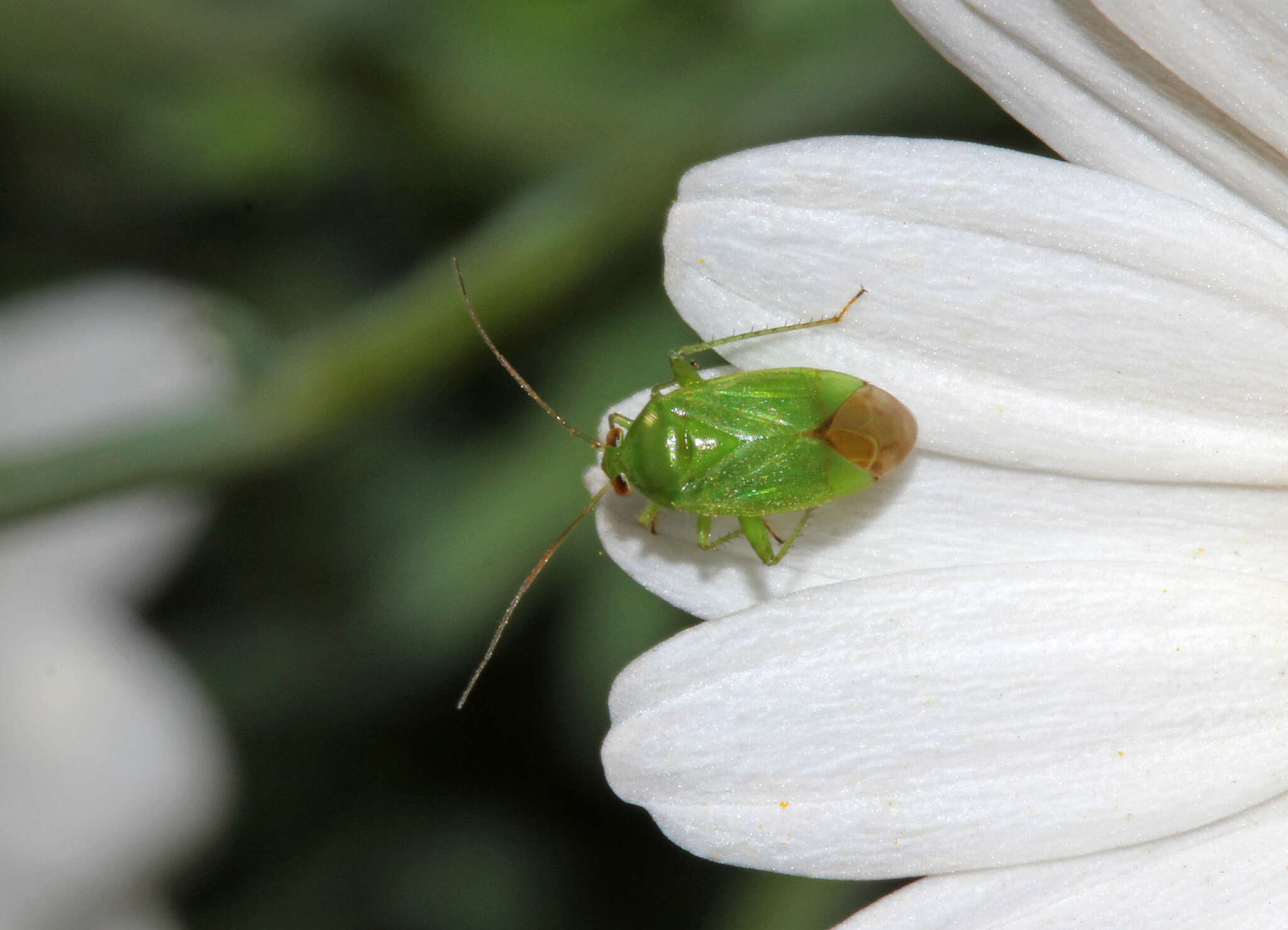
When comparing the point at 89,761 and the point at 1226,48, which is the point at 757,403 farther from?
the point at 89,761

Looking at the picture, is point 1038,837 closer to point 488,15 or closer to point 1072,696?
point 1072,696

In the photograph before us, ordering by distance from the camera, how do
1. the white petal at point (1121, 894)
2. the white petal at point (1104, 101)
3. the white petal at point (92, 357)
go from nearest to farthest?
the white petal at point (1104, 101) → the white petal at point (1121, 894) → the white petal at point (92, 357)

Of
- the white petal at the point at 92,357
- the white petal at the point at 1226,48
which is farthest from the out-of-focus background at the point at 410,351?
the white petal at the point at 1226,48

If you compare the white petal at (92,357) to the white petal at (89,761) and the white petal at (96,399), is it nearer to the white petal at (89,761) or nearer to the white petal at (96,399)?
the white petal at (96,399)

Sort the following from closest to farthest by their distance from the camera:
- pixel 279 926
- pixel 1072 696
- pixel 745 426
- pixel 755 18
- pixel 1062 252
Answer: pixel 1062 252 → pixel 1072 696 → pixel 745 426 → pixel 755 18 → pixel 279 926

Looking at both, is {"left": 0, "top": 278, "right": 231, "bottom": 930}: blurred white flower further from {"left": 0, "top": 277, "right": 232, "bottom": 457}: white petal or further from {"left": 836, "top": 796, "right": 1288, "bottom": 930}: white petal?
{"left": 836, "top": 796, "right": 1288, "bottom": 930}: white petal

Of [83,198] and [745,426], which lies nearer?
[745,426]

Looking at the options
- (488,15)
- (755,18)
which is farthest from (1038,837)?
(488,15)
